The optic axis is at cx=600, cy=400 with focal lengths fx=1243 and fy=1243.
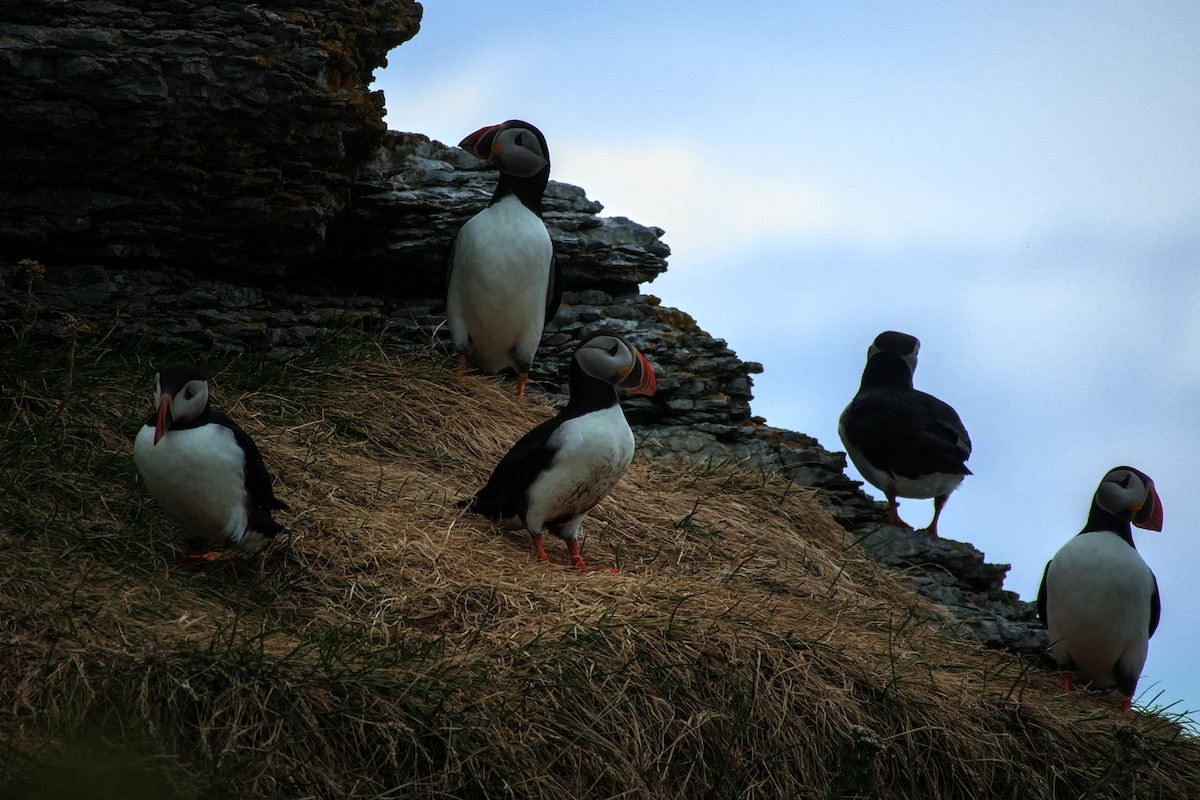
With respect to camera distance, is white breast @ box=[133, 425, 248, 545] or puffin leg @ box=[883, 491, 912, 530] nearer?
white breast @ box=[133, 425, 248, 545]

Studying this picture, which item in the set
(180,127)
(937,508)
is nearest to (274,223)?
(180,127)

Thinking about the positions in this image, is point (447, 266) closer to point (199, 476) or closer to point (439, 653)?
point (199, 476)

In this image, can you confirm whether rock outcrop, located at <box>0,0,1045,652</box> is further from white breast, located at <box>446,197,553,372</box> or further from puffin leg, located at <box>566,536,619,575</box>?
puffin leg, located at <box>566,536,619,575</box>

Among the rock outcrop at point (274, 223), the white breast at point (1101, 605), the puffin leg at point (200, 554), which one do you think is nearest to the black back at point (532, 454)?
the puffin leg at point (200, 554)

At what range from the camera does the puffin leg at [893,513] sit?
7.74 metres

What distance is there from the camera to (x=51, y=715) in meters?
3.52

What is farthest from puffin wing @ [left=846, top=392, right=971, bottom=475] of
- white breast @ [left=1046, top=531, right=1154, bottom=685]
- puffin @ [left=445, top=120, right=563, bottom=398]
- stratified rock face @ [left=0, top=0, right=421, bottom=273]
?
stratified rock face @ [left=0, top=0, right=421, bottom=273]

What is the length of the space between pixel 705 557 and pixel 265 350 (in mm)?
2711

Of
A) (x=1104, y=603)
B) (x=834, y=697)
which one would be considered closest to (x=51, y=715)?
(x=834, y=697)

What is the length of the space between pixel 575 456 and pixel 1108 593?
266 cm

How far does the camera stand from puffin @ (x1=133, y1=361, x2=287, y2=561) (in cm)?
447

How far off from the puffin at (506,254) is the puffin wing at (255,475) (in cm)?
232

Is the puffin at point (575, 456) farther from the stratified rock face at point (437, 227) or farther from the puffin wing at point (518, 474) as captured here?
the stratified rock face at point (437, 227)

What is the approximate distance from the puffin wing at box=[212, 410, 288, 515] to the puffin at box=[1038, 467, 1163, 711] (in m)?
3.71
